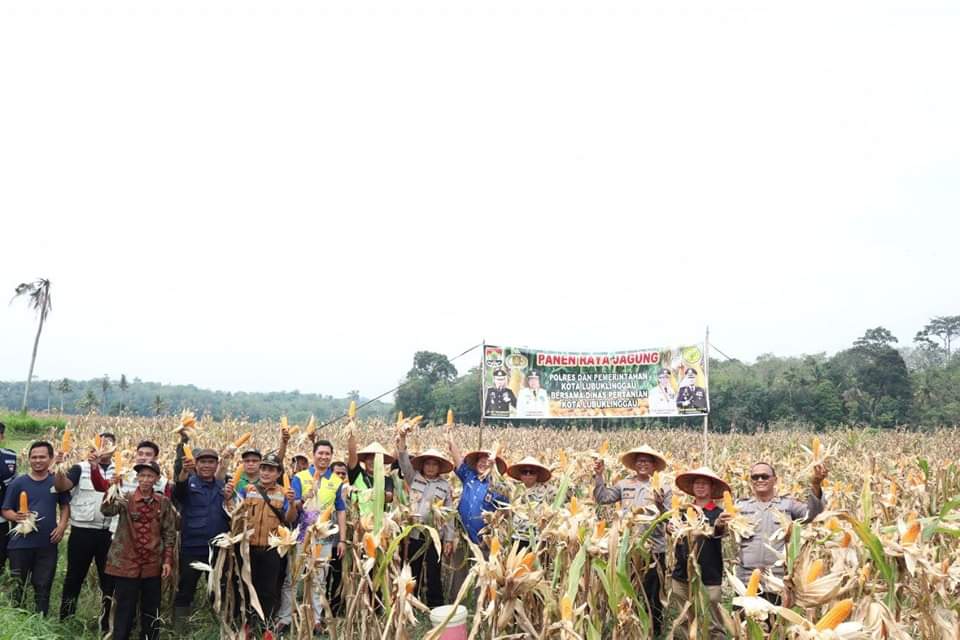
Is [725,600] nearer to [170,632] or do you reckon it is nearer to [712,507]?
[712,507]

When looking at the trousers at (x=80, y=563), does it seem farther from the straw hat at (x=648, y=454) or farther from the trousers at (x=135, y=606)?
the straw hat at (x=648, y=454)

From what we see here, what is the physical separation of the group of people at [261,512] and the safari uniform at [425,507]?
0.05 ft

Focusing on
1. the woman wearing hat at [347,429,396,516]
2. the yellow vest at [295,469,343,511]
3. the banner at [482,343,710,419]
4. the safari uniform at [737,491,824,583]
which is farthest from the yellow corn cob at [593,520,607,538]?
the banner at [482,343,710,419]

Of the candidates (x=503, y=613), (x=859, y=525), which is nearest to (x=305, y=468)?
(x=503, y=613)

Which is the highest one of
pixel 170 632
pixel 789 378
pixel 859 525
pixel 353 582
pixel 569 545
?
pixel 789 378

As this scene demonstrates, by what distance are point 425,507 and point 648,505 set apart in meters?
1.93

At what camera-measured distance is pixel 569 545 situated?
3918 millimetres

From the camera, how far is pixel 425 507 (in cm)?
568

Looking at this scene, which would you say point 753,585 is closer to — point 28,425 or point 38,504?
point 38,504

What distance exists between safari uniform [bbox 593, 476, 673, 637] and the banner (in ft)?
15.3

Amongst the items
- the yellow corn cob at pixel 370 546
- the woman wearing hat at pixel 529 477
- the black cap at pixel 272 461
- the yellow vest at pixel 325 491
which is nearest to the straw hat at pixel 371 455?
the yellow vest at pixel 325 491

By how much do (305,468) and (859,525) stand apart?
5250 mm

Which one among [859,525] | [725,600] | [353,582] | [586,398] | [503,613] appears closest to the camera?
[859,525]

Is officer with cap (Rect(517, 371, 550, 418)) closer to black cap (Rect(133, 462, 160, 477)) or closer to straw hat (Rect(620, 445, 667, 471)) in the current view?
straw hat (Rect(620, 445, 667, 471))
